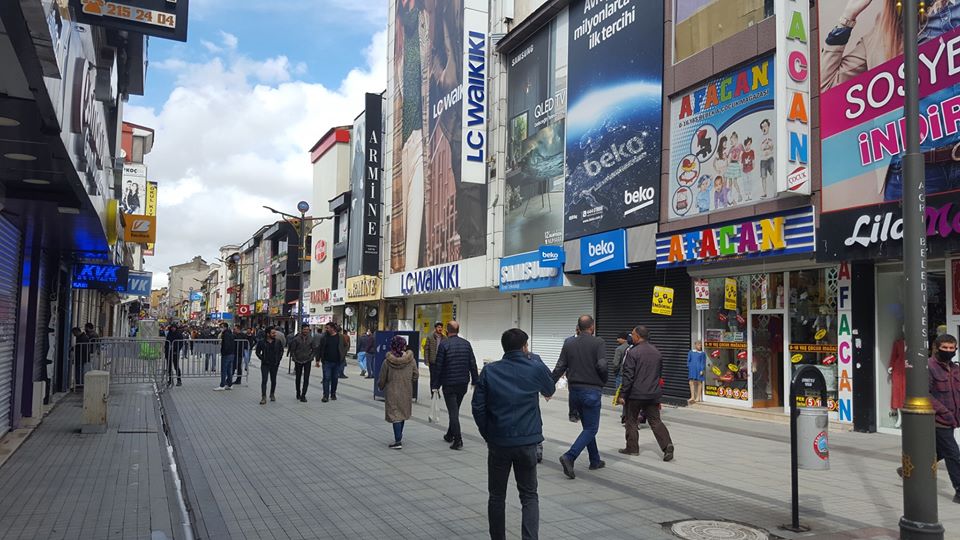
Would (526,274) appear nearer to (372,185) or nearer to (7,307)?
(7,307)

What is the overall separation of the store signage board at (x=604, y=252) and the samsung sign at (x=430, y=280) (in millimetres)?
8386

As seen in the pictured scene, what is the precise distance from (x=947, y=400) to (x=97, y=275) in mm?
17702

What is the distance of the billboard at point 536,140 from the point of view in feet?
70.4

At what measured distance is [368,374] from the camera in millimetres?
25734

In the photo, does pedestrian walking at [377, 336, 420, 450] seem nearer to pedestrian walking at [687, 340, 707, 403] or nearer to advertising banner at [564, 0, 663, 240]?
pedestrian walking at [687, 340, 707, 403]

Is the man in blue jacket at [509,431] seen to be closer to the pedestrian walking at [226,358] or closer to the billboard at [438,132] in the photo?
the pedestrian walking at [226,358]

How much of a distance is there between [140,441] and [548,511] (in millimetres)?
6977

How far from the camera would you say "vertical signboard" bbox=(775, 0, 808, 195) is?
12.9 metres

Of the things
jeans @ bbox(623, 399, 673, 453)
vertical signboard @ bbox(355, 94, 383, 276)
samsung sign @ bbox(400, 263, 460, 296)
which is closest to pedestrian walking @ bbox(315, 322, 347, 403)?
jeans @ bbox(623, 399, 673, 453)

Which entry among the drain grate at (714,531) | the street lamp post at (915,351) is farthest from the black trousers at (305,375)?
the street lamp post at (915,351)

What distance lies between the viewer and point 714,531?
20.7 ft

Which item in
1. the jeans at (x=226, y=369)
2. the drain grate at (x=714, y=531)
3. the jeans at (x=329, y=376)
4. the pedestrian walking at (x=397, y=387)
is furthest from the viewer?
the jeans at (x=226, y=369)

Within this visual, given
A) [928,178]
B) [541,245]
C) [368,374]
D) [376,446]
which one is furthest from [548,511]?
[368,374]

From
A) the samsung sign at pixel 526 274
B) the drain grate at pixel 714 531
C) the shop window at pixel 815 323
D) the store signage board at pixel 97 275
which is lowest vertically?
the drain grate at pixel 714 531
